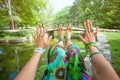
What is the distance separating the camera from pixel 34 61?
3.69ft

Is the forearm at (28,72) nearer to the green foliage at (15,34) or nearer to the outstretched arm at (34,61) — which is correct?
the outstretched arm at (34,61)

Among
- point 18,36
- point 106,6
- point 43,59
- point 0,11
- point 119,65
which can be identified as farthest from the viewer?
point 0,11

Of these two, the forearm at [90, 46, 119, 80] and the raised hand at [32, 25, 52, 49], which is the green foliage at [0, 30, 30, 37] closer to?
the raised hand at [32, 25, 52, 49]

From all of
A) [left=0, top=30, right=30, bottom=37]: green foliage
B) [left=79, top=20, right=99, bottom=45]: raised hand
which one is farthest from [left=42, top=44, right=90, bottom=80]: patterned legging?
[left=0, top=30, right=30, bottom=37]: green foliage

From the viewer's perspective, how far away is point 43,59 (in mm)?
8539

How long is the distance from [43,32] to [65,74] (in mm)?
634

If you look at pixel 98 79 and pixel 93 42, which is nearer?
pixel 98 79

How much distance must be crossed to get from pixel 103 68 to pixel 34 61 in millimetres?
371

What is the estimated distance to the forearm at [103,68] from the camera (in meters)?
1.00

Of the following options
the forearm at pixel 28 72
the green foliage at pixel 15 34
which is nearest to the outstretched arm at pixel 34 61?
the forearm at pixel 28 72

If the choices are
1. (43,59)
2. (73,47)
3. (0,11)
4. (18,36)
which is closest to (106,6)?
(43,59)

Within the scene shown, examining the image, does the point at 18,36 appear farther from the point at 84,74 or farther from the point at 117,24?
the point at 84,74

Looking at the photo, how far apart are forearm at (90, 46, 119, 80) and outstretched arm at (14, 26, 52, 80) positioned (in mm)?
319

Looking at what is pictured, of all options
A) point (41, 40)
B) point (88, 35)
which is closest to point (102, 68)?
point (88, 35)
